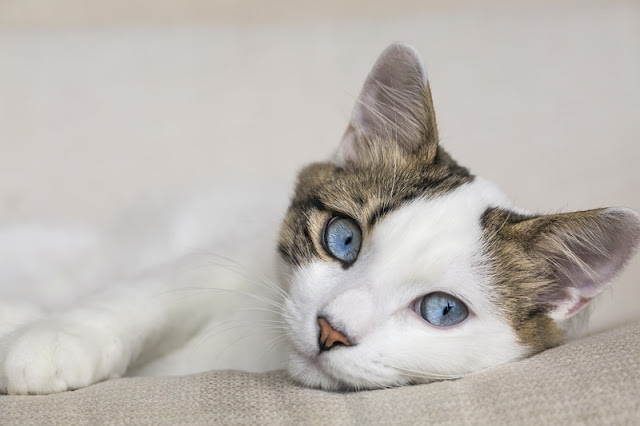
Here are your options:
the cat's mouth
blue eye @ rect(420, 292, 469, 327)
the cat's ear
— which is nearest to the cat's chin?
the cat's mouth

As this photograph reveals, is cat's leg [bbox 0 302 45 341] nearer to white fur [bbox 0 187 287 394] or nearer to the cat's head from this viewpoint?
white fur [bbox 0 187 287 394]

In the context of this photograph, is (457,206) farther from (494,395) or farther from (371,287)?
(494,395)

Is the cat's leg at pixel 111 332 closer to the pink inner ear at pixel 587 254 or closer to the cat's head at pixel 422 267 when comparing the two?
the cat's head at pixel 422 267

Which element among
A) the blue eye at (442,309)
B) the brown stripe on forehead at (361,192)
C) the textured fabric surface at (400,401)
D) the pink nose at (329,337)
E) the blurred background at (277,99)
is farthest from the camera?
the blurred background at (277,99)

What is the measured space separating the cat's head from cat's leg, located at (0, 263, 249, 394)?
341 millimetres

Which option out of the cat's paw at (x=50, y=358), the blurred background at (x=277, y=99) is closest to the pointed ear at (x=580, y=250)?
the cat's paw at (x=50, y=358)

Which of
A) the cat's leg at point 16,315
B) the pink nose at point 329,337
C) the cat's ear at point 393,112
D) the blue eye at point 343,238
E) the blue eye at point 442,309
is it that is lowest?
the cat's leg at point 16,315

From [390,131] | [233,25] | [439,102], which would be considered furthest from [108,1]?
[390,131]

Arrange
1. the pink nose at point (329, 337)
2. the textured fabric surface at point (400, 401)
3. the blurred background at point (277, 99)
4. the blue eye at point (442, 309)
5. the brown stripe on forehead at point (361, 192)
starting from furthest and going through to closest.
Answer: the blurred background at point (277, 99) < the brown stripe on forehead at point (361, 192) < the blue eye at point (442, 309) < the pink nose at point (329, 337) < the textured fabric surface at point (400, 401)

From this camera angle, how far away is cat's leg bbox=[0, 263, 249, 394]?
1231 millimetres

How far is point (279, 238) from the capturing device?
1.50 meters

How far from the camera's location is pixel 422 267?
1.26 meters

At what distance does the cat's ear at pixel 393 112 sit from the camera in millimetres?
1477

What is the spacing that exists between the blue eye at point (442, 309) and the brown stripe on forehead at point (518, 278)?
0.30 ft
